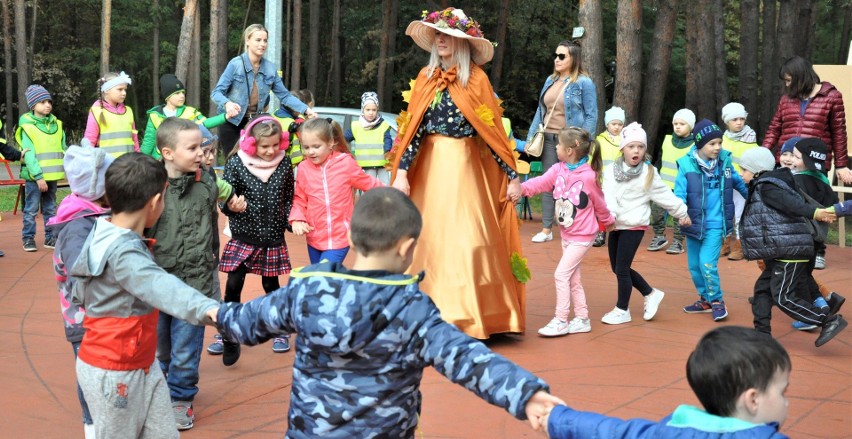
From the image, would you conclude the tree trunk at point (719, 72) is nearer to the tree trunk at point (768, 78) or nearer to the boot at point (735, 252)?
the tree trunk at point (768, 78)

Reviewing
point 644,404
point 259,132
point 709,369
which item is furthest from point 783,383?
point 259,132

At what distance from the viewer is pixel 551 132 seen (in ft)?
36.8

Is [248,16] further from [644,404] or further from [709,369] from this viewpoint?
[709,369]

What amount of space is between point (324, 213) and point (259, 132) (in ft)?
2.41

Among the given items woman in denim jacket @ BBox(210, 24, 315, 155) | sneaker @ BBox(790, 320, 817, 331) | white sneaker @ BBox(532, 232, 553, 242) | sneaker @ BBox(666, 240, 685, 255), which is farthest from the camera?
white sneaker @ BBox(532, 232, 553, 242)

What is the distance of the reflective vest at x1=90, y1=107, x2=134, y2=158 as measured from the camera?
10477 millimetres

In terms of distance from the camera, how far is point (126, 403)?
3721 millimetres

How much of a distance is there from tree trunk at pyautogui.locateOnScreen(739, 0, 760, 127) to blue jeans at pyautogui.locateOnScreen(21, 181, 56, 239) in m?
13.1

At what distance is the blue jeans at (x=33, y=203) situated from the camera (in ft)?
35.5

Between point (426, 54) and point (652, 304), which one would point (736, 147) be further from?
point (426, 54)

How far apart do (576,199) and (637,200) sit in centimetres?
65

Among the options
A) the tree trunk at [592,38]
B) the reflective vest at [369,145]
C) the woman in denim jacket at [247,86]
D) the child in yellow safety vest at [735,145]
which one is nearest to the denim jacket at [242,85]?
the woman in denim jacket at [247,86]

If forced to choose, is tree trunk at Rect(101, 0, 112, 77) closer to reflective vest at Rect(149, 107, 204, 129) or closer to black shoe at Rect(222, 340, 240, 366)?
reflective vest at Rect(149, 107, 204, 129)

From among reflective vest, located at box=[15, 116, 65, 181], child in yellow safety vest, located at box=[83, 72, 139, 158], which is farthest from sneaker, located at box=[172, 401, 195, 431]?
reflective vest, located at box=[15, 116, 65, 181]
